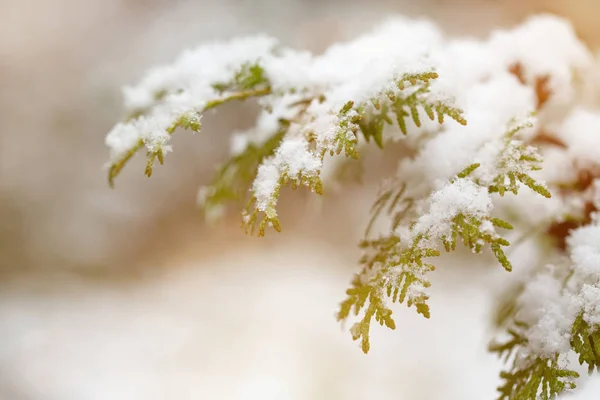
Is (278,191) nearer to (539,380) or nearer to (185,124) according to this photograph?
(185,124)

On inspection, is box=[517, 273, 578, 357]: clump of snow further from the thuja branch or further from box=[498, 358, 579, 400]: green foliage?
the thuja branch

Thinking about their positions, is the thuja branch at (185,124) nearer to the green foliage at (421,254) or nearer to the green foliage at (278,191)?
the green foliage at (278,191)

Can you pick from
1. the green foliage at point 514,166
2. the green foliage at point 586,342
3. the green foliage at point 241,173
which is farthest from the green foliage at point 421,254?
the green foliage at point 241,173

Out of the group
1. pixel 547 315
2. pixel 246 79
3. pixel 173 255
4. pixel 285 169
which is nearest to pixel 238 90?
pixel 246 79

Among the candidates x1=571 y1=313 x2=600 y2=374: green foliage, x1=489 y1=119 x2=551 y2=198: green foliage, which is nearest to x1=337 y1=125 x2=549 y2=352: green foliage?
→ x1=489 y1=119 x2=551 y2=198: green foliage

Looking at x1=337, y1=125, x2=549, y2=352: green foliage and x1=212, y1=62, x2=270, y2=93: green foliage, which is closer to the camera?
x1=337, y1=125, x2=549, y2=352: green foliage

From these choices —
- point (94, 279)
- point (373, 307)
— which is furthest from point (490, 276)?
point (94, 279)
